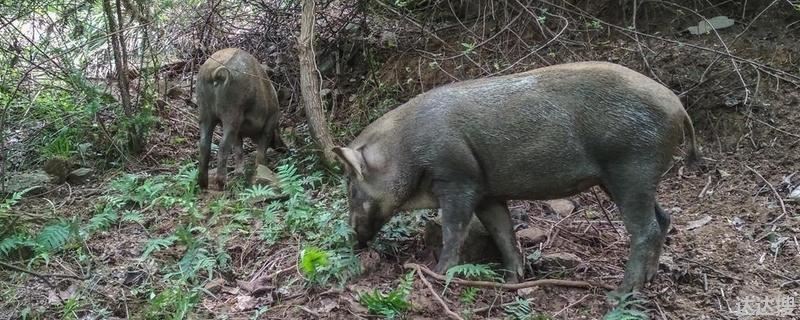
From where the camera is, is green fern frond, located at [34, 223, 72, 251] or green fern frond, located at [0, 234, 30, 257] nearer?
green fern frond, located at [0, 234, 30, 257]

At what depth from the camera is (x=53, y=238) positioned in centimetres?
583

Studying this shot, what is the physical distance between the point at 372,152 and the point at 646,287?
1.96m

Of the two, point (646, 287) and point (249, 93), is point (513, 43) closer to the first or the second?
point (249, 93)

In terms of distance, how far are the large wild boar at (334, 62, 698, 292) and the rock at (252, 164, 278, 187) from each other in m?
1.99

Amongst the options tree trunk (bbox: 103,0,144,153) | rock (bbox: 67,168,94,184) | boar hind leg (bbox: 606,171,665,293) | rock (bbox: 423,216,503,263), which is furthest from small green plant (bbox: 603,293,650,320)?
tree trunk (bbox: 103,0,144,153)

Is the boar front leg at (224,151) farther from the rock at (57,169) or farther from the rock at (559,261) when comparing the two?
the rock at (559,261)

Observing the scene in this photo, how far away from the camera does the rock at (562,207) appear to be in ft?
21.3

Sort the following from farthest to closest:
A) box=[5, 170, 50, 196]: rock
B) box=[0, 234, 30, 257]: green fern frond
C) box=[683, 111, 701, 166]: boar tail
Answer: box=[5, 170, 50, 196]: rock → box=[0, 234, 30, 257]: green fern frond → box=[683, 111, 701, 166]: boar tail

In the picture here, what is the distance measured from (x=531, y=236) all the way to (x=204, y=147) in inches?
133

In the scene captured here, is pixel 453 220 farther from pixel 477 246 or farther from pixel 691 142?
pixel 691 142

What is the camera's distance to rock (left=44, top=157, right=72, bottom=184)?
7949 millimetres

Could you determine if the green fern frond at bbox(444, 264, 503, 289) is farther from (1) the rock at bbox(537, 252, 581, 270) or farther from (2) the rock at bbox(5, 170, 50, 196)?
(2) the rock at bbox(5, 170, 50, 196)

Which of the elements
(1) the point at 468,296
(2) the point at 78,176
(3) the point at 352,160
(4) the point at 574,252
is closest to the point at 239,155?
(2) the point at 78,176

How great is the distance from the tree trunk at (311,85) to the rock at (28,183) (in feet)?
8.88
